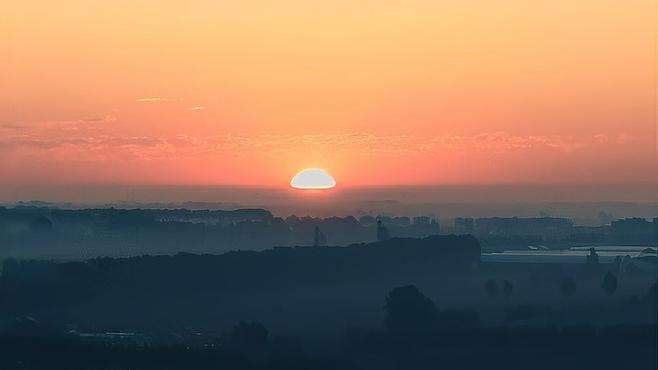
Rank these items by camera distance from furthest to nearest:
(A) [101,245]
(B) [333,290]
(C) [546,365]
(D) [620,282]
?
1. (A) [101,245]
2. (B) [333,290]
3. (D) [620,282]
4. (C) [546,365]

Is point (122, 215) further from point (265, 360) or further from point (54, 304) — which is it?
point (265, 360)

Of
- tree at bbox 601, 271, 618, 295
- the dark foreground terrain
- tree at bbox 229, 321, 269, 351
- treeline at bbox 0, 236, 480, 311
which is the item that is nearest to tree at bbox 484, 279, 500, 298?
the dark foreground terrain

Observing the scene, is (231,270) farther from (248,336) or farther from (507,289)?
(248,336)

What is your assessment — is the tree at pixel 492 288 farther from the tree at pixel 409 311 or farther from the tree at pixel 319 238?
the tree at pixel 319 238

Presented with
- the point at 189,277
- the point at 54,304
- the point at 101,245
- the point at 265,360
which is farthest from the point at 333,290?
the point at 101,245

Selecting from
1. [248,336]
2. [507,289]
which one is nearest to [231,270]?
[507,289]
